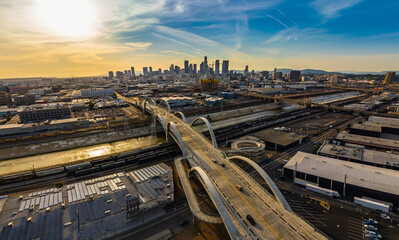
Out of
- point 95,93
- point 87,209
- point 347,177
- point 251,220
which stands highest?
point 95,93

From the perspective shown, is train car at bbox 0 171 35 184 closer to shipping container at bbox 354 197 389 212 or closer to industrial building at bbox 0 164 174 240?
industrial building at bbox 0 164 174 240

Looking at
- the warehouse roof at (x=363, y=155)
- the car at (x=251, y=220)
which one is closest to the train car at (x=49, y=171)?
the car at (x=251, y=220)

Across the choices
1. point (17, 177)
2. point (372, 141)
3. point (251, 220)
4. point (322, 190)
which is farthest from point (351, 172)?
point (17, 177)

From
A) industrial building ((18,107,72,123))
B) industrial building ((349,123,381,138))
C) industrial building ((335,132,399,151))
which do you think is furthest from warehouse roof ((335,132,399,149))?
industrial building ((18,107,72,123))

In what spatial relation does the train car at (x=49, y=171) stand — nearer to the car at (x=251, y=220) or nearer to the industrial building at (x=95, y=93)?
the car at (x=251, y=220)

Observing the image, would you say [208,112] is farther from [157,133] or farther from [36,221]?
[36,221]

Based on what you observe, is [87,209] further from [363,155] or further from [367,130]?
[367,130]

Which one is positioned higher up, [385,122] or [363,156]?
[385,122]
